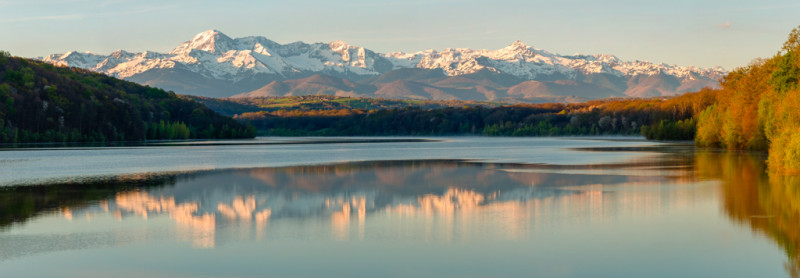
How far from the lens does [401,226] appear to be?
76.3ft

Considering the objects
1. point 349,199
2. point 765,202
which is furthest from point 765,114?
point 349,199

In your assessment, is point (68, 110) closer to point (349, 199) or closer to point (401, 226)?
point (349, 199)

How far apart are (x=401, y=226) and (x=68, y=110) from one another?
4276 inches

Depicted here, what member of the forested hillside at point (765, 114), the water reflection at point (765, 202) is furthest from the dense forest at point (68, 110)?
the water reflection at point (765, 202)

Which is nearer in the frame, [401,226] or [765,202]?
[401,226]

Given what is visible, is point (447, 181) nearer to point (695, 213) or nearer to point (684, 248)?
point (695, 213)

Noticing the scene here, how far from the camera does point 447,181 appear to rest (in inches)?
1544

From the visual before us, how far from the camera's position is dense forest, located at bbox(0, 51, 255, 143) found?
113m

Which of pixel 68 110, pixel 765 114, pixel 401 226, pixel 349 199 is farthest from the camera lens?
pixel 68 110

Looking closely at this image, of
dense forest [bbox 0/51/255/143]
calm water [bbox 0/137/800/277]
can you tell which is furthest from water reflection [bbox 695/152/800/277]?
dense forest [bbox 0/51/255/143]

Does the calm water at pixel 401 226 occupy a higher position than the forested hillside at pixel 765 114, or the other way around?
the forested hillside at pixel 765 114

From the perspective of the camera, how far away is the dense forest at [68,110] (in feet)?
372

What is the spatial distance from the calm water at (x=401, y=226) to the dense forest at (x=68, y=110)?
7974cm

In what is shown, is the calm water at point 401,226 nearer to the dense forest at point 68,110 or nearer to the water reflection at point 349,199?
the water reflection at point 349,199
